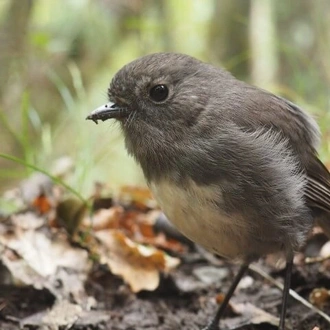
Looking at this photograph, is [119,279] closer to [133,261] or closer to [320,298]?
[133,261]

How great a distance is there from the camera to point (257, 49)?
274 inches

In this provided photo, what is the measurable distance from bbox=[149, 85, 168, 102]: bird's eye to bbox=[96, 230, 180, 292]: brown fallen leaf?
917 mm

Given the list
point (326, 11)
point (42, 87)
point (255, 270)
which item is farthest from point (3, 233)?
point (326, 11)

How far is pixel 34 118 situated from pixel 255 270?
2.38m

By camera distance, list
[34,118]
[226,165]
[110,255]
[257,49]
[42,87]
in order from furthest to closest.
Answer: [257,49] → [42,87] → [34,118] → [110,255] → [226,165]

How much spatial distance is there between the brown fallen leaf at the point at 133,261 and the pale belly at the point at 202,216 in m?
0.61

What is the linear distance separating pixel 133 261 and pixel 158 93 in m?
1.01

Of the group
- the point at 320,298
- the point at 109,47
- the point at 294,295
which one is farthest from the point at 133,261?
the point at 109,47

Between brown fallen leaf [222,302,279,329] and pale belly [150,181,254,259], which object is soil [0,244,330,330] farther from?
pale belly [150,181,254,259]

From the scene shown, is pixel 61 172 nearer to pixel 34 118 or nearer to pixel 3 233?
pixel 34 118

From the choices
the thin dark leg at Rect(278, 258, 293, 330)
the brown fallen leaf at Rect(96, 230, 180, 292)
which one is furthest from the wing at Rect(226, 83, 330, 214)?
the brown fallen leaf at Rect(96, 230, 180, 292)

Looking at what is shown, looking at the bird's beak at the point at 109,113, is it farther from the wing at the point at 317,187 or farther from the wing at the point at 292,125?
the wing at the point at 317,187

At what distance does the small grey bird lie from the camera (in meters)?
2.39

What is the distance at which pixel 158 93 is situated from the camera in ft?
8.58
